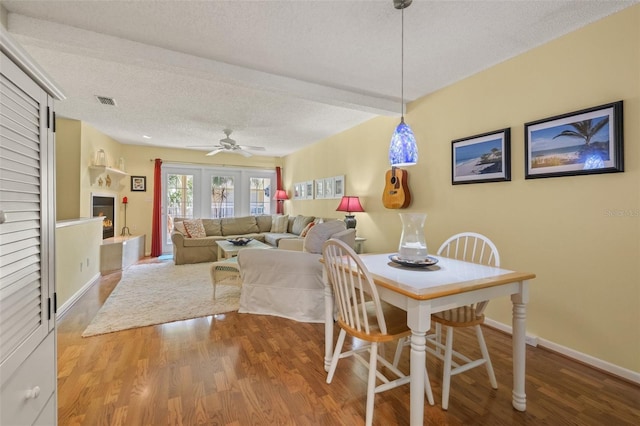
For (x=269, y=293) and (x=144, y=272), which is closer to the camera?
(x=269, y=293)

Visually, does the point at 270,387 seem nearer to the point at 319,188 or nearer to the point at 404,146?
the point at 404,146

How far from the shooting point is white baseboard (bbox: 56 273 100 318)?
2890 millimetres

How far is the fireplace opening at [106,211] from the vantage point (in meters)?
4.88

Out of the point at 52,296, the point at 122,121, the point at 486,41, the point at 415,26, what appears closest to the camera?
the point at 52,296

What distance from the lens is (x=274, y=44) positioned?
7.45 ft

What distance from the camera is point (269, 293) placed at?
2.90 meters

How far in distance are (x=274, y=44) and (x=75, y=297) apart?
3541mm

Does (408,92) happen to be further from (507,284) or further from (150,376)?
(150,376)

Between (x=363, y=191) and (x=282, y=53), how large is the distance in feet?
8.19

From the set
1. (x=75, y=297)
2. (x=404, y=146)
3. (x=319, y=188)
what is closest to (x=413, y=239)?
(x=404, y=146)

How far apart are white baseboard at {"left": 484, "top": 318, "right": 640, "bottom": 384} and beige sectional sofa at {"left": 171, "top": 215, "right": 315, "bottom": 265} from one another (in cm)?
371

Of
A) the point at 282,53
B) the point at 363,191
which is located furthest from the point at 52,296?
the point at 363,191

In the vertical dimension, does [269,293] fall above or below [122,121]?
below

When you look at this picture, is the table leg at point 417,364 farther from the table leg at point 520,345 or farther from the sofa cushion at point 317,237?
the sofa cushion at point 317,237
